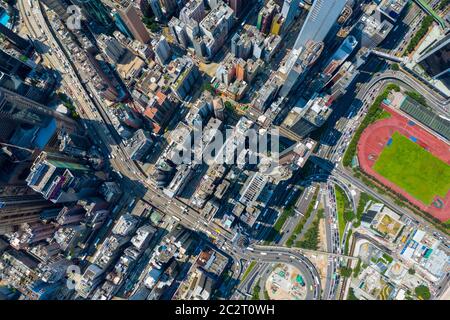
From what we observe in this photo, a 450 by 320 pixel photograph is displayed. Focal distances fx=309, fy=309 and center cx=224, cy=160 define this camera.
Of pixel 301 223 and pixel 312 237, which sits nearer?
pixel 312 237

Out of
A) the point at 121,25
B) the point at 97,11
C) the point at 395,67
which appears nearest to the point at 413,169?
the point at 395,67

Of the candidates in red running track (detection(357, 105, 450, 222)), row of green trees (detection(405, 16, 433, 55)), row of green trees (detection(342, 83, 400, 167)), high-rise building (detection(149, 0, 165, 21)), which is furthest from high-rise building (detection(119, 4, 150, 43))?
row of green trees (detection(405, 16, 433, 55))

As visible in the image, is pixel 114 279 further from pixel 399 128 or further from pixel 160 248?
pixel 399 128

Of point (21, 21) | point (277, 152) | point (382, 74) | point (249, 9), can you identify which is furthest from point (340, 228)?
point (21, 21)

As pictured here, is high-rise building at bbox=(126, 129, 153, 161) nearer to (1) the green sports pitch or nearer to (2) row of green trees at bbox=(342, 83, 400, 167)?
(2) row of green trees at bbox=(342, 83, 400, 167)

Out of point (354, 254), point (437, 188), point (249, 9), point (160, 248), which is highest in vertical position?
point (249, 9)

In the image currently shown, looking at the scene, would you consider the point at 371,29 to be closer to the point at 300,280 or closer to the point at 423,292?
the point at 300,280
